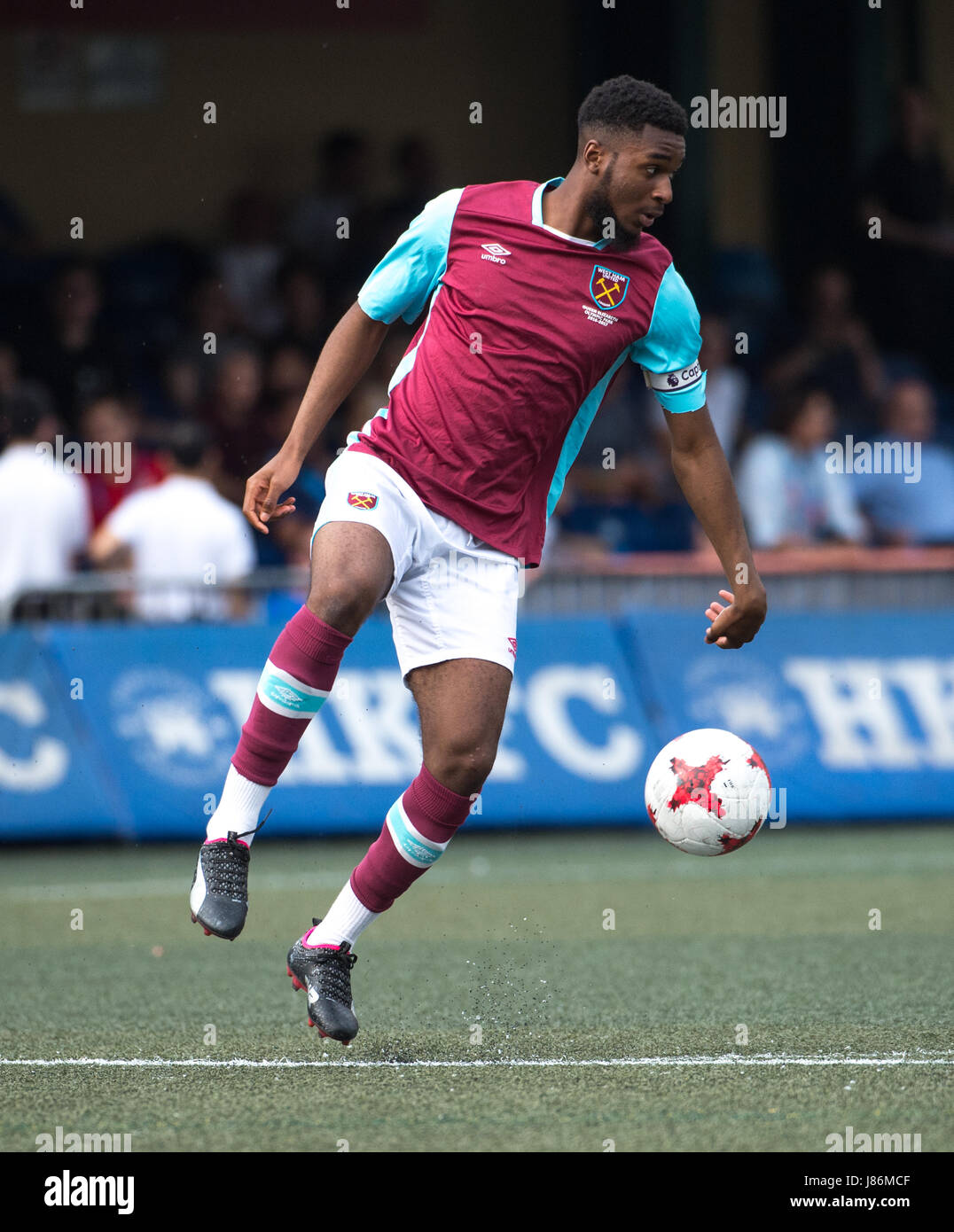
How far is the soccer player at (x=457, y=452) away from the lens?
490 centimetres

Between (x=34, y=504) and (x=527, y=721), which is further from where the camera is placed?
(x=34, y=504)

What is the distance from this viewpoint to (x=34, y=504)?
10406 mm

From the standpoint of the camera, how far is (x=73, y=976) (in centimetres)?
641

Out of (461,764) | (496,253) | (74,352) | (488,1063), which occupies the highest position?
(496,253)

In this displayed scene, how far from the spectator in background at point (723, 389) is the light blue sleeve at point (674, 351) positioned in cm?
734

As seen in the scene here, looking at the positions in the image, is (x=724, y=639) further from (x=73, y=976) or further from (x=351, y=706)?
(x=351, y=706)

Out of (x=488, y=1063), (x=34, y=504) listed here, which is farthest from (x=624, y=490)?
(x=488, y=1063)

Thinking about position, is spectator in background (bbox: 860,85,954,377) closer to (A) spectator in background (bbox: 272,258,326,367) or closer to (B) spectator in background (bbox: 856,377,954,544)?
(B) spectator in background (bbox: 856,377,954,544)

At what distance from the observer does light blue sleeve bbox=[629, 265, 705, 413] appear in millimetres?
5211

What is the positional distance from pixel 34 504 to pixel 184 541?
2.79ft

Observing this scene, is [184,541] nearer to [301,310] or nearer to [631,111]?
[301,310]

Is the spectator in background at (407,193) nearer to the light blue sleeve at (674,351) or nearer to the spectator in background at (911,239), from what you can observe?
the spectator in background at (911,239)
